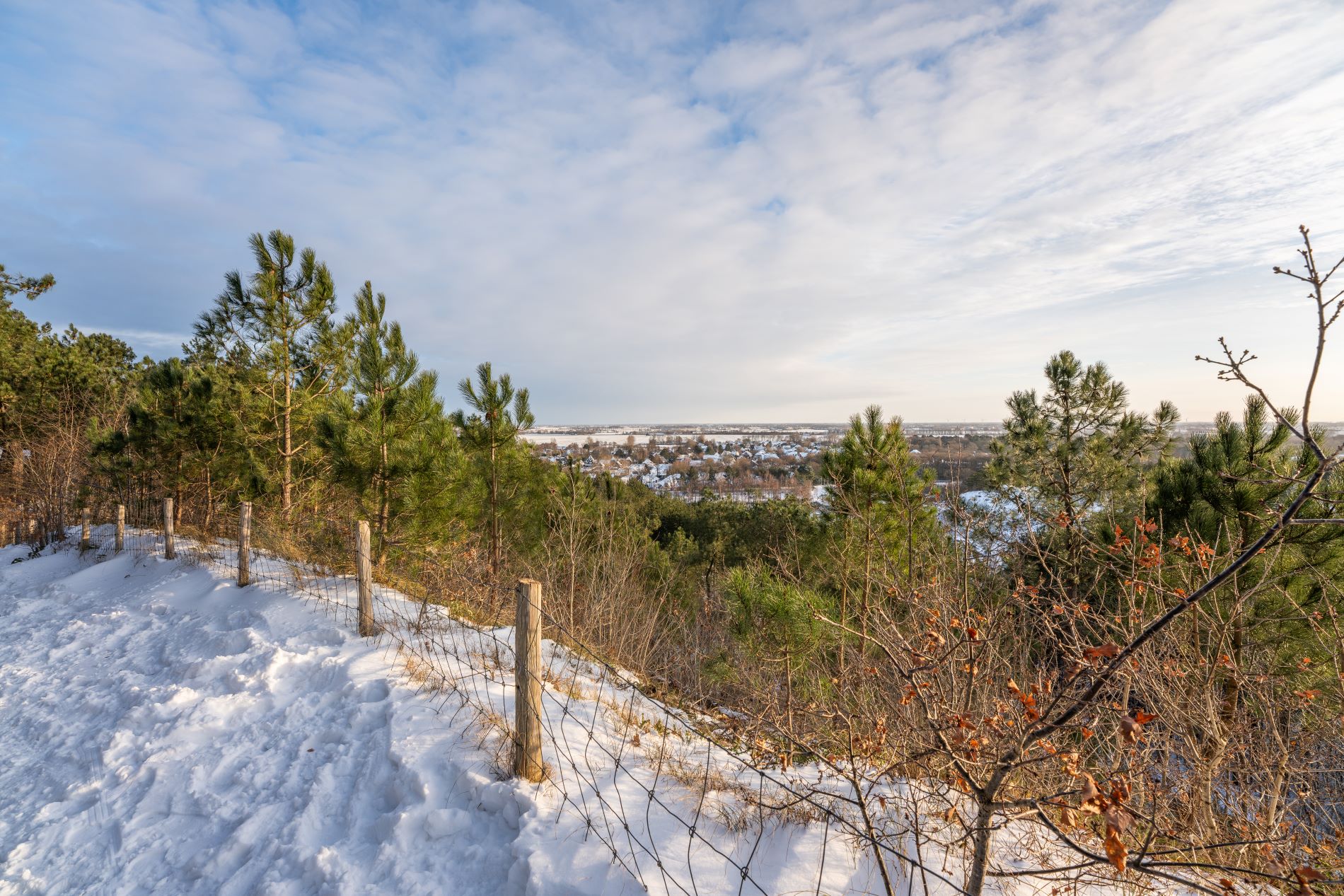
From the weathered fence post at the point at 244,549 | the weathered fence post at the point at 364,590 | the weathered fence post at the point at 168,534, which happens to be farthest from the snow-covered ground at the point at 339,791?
the weathered fence post at the point at 168,534

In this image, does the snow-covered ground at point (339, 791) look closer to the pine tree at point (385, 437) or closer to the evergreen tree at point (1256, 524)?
the pine tree at point (385, 437)

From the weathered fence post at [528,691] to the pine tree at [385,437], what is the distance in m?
5.43

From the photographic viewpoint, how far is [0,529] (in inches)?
601

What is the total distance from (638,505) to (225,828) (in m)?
17.4

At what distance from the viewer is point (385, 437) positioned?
7746mm

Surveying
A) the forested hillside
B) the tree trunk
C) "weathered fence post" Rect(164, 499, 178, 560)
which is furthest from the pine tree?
the tree trunk

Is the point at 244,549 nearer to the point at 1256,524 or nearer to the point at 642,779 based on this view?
the point at 642,779

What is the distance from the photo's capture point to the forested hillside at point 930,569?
1.95 metres

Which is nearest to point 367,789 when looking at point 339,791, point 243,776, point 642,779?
point 339,791

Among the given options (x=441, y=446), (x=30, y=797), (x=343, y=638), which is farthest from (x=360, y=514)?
(x=30, y=797)

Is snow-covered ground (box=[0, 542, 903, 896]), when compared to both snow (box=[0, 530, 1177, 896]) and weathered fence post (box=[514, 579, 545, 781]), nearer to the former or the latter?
snow (box=[0, 530, 1177, 896])

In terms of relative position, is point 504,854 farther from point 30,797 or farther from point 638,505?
point 638,505

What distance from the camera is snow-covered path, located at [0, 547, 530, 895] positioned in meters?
2.80

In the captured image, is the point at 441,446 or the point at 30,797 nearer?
the point at 30,797
